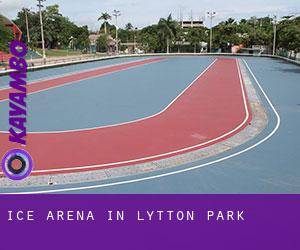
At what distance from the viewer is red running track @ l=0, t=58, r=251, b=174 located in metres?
11.7

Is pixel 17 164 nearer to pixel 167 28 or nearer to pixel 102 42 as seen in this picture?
pixel 167 28

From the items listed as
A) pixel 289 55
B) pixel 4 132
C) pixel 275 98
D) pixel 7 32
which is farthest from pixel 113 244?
pixel 289 55

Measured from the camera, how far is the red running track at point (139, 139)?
1166cm

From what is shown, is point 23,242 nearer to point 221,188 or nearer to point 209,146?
point 221,188

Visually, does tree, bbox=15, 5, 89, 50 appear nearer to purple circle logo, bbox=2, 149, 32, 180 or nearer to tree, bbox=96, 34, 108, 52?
tree, bbox=96, 34, 108, 52

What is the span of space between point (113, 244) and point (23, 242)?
185 centimetres

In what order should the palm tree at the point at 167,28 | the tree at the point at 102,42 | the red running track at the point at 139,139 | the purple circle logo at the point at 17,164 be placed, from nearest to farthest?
1. the purple circle logo at the point at 17,164
2. the red running track at the point at 139,139
3. the palm tree at the point at 167,28
4. the tree at the point at 102,42

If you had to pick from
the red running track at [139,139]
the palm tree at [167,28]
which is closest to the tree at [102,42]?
the palm tree at [167,28]

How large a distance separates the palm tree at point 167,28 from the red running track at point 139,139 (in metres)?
75.9

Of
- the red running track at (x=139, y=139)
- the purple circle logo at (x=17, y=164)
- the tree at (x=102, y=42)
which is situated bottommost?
the purple circle logo at (x=17, y=164)

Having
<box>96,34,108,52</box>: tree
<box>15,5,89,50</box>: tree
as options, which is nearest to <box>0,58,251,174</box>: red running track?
<box>15,5,89,50</box>: tree

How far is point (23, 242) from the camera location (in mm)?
7141

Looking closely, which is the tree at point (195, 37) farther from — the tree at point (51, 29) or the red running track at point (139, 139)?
the red running track at point (139, 139)

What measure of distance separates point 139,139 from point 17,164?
15.5 feet
